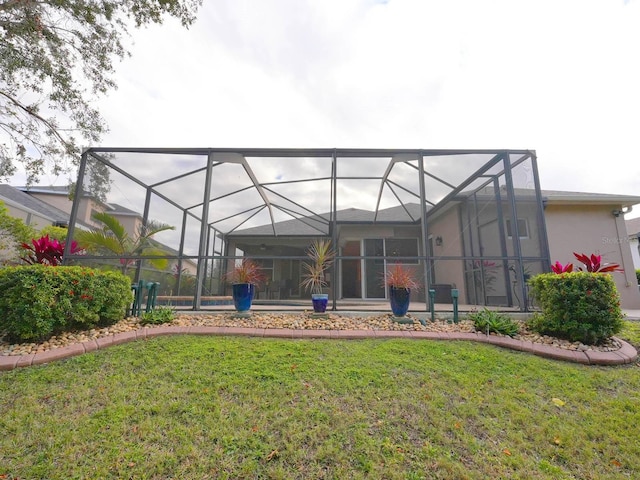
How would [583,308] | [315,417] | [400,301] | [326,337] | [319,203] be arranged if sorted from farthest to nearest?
1. [319,203]
2. [400,301]
3. [326,337]
4. [583,308]
5. [315,417]

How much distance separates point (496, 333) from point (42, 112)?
30.6 ft

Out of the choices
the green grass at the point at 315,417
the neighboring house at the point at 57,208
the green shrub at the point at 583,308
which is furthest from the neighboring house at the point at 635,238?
the neighboring house at the point at 57,208

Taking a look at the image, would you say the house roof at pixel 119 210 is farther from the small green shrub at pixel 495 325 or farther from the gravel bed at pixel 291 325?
the small green shrub at pixel 495 325

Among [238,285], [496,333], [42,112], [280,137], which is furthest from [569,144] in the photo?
[42,112]

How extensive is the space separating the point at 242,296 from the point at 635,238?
23.8 m

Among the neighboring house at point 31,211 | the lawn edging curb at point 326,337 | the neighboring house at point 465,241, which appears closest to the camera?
the lawn edging curb at point 326,337

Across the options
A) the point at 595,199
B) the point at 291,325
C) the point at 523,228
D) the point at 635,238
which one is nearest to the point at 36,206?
the point at 291,325

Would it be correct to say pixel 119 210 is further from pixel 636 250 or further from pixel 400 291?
pixel 636 250

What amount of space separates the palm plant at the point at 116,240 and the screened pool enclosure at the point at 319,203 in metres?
0.11

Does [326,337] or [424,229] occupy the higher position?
[424,229]

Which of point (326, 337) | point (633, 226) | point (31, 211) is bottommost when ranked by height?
point (326, 337)

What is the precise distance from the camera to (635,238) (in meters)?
17.5

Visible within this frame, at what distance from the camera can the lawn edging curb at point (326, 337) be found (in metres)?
3.05

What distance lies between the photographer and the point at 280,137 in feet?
21.5
